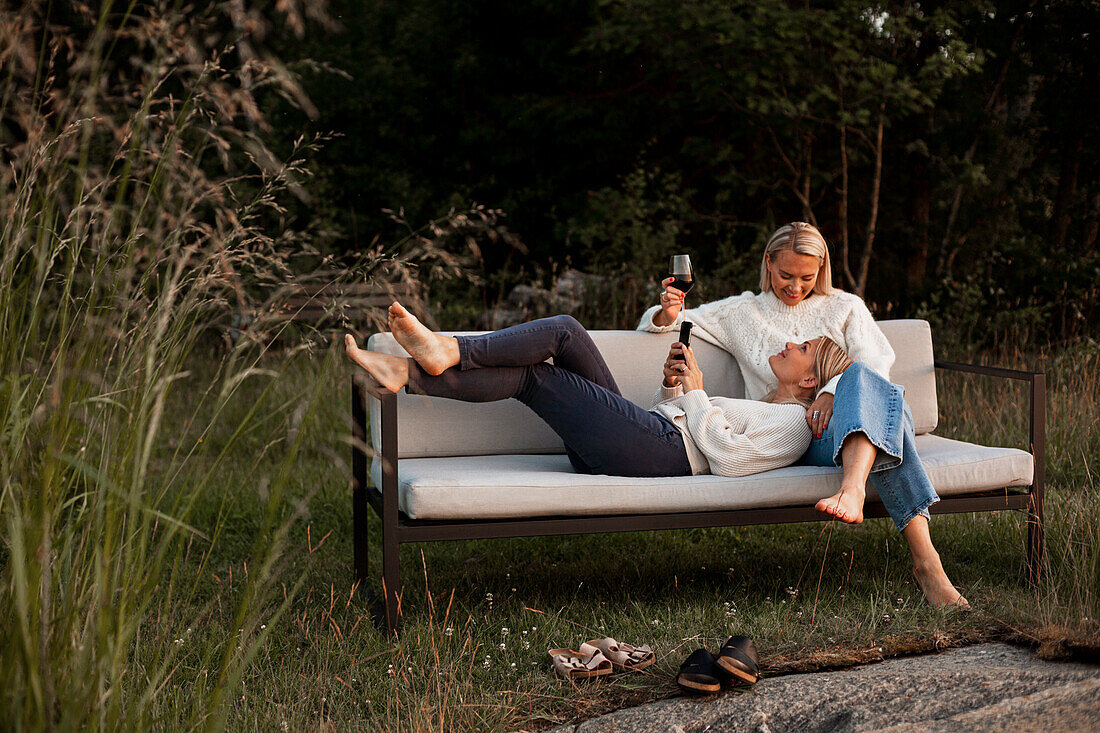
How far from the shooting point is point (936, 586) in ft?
8.69

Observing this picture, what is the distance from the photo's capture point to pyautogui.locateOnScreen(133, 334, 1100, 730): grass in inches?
84.7

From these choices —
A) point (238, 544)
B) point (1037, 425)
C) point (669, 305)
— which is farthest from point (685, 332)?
point (238, 544)

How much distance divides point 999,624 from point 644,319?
1477mm

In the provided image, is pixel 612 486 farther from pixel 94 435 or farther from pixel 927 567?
pixel 94 435

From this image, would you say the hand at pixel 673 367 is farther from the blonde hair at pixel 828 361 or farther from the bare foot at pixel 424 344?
the bare foot at pixel 424 344

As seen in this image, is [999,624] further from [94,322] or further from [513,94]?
[513,94]

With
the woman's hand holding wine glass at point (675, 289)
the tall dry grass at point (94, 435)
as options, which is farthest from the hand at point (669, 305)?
the tall dry grass at point (94, 435)

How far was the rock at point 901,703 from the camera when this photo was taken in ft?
6.30

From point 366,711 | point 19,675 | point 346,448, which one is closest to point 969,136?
point 346,448

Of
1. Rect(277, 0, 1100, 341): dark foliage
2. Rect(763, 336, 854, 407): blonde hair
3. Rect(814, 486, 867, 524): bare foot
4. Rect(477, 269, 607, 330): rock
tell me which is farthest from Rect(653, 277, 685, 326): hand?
Rect(277, 0, 1100, 341): dark foliage

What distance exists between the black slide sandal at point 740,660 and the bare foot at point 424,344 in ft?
3.49

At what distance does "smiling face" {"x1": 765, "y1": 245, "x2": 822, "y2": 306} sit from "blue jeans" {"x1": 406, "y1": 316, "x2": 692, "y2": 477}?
0.79m

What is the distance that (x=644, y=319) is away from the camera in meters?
3.41

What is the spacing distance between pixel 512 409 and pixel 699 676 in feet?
4.12
